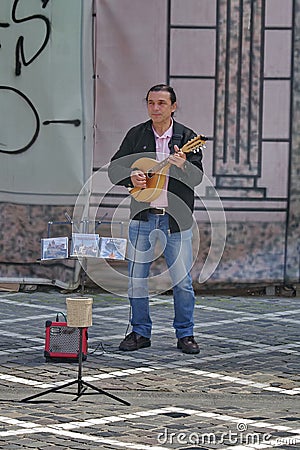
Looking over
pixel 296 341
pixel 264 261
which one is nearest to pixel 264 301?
pixel 264 261

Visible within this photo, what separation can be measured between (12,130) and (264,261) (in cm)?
255

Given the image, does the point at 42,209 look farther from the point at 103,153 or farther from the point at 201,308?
the point at 201,308

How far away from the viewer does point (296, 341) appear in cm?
861

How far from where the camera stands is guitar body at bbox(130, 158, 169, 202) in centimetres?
776

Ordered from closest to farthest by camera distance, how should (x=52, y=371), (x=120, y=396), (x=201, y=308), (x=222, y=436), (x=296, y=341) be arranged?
(x=222, y=436) < (x=120, y=396) < (x=52, y=371) < (x=296, y=341) < (x=201, y=308)

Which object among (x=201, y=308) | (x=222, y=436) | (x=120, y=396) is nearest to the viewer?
(x=222, y=436)

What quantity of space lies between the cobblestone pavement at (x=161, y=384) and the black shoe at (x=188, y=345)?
0.21 ft

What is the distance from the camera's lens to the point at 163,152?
791cm

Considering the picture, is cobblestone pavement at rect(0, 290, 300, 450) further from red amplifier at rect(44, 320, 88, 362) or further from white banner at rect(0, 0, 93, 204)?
white banner at rect(0, 0, 93, 204)

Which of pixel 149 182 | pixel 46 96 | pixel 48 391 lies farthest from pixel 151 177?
pixel 46 96

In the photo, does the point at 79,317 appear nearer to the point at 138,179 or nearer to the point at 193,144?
the point at 138,179

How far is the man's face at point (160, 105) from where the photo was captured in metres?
7.81

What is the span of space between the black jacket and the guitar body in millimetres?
55

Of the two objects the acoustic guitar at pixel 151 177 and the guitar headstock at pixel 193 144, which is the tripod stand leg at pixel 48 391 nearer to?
the acoustic guitar at pixel 151 177
